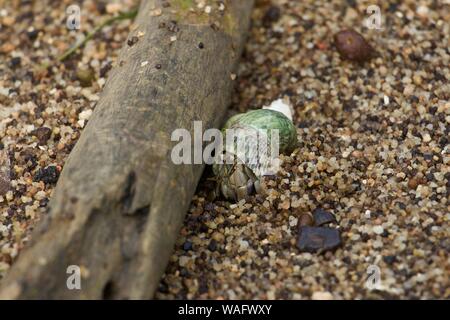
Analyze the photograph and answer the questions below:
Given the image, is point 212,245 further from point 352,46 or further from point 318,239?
point 352,46

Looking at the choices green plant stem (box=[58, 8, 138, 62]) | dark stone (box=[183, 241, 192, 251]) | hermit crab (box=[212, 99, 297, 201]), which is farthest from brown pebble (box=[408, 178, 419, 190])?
green plant stem (box=[58, 8, 138, 62])

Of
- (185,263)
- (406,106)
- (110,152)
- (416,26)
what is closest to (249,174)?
(185,263)

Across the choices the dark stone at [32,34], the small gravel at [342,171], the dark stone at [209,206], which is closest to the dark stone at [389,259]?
the small gravel at [342,171]

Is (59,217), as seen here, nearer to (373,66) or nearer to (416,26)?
(373,66)

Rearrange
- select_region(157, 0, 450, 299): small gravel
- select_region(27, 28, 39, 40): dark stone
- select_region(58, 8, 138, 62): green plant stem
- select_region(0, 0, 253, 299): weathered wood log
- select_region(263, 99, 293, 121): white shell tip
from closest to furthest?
select_region(0, 0, 253, 299): weathered wood log
select_region(157, 0, 450, 299): small gravel
select_region(263, 99, 293, 121): white shell tip
select_region(58, 8, 138, 62): green plant stem
select_region(27, 28, 39, 40): dark stone

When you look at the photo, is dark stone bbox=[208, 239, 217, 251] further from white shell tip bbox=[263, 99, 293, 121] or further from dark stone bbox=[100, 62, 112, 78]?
dark stone bbox=[100, 62, 112, 78]
